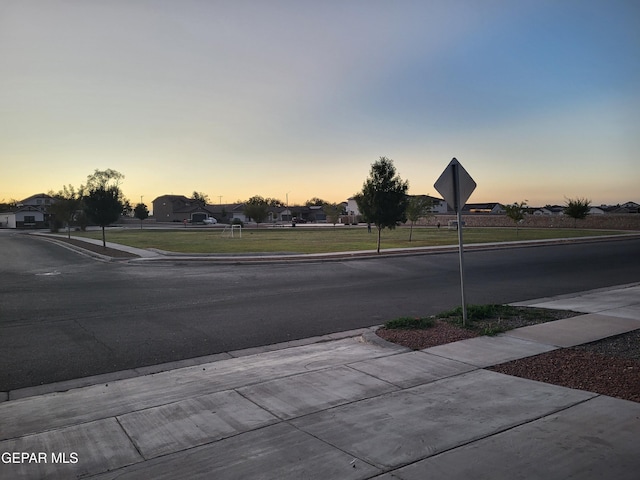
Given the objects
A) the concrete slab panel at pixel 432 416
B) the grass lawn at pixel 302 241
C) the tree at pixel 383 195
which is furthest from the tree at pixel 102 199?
the concrete slab panel at pixel 432 416

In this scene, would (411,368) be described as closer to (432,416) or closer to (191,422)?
(432,416)

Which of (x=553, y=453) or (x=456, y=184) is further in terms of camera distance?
(x=456, y=184)

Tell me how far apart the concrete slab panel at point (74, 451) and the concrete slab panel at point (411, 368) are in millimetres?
2971

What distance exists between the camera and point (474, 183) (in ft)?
28.3

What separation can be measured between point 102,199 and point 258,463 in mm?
28152

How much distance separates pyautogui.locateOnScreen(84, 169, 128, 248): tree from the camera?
1141 inches

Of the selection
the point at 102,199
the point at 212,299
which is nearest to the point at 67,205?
the point at 102,199

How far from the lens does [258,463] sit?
3928 mm

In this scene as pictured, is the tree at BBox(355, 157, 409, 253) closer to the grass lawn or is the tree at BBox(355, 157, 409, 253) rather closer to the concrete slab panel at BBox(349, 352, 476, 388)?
the grass lawn

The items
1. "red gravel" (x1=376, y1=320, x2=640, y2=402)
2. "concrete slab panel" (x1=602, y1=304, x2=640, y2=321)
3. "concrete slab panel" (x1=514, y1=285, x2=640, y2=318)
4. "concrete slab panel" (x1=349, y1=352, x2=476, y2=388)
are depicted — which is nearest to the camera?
"red gravel" (x1=376, y1=320, x2=640, y2=402)

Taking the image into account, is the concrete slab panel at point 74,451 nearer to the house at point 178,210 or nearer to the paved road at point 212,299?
the paved road at point 212,299

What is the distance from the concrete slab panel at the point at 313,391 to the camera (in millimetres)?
5102

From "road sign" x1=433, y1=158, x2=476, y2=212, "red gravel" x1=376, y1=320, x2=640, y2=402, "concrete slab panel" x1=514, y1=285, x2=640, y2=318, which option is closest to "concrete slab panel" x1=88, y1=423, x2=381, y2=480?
"red gravel" x1=376, y1=320, x2=640, y2=402

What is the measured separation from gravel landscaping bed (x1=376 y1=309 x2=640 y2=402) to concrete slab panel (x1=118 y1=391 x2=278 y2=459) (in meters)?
3.07
